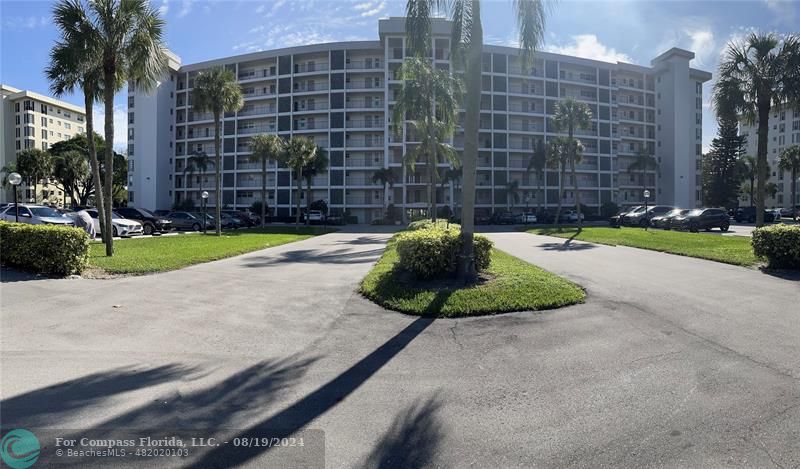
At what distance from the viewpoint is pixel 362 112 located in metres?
62.3

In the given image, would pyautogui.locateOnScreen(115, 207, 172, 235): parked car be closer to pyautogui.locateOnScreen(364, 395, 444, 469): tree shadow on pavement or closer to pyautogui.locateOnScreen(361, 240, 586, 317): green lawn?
pyautogui.locateOnScreen(361, 240, 586, 317): green lawn

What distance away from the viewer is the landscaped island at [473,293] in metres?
7.30

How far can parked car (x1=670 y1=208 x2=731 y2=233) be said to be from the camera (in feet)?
106

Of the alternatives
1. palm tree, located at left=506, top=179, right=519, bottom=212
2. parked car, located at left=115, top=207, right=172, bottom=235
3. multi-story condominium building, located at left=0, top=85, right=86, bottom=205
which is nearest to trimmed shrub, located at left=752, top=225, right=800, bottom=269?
parked car, located at left=115, top=207, right=172, bottom=235

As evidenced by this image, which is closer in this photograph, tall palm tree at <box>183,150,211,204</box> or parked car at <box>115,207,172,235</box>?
parked car at <box>115,207,172,235</box>

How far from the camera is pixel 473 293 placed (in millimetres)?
8102

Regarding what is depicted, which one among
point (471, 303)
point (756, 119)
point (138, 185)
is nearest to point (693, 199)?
point (756, 119)

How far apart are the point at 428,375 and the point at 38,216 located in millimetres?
24749

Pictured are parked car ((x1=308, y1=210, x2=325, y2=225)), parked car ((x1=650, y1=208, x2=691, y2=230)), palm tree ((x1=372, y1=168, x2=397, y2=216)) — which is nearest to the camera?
parked car ((x1=650, y1=208, x2=691, y2=230))

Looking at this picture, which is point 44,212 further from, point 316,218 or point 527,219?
point 527,219

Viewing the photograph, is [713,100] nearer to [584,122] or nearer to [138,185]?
[584,122]

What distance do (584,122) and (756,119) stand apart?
58.6 ft

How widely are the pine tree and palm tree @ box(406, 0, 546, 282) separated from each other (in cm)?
8192

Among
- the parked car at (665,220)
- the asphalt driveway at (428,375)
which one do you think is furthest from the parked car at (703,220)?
the asphalt driveway at (428,375)
